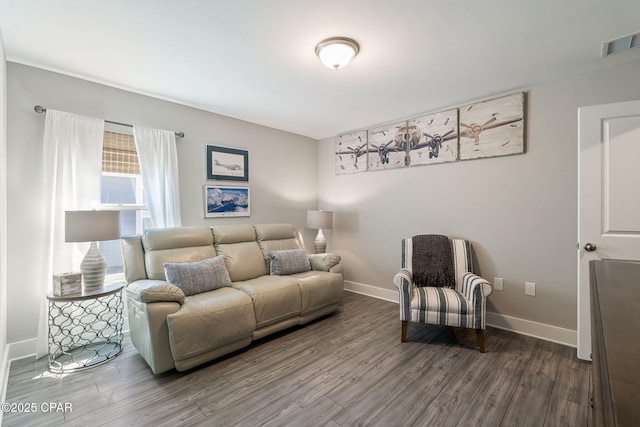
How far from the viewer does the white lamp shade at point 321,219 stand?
392cm

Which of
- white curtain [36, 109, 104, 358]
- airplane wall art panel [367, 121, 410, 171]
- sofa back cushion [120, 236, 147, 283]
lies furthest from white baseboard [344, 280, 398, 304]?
white curtain [36, 109, 104, 358]

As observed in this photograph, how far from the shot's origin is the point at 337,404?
5.74 feet

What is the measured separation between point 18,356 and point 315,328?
249 cm

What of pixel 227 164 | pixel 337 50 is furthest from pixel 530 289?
pixel 227 164

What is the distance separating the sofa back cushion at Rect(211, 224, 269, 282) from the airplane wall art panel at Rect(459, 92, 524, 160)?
259 cm

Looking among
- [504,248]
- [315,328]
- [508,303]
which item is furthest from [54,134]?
[508,303]

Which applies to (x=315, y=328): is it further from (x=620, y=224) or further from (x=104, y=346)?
(x=620, y=224)

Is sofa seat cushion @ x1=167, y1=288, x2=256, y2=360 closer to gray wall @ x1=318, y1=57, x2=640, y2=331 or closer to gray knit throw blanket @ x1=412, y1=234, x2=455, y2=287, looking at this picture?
gray knit throw blanket @ x1=412, y1=234, x2=455, y2=287

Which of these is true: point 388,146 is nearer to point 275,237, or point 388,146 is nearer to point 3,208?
point 275,237

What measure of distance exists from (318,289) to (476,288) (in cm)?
149

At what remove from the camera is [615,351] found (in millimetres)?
490

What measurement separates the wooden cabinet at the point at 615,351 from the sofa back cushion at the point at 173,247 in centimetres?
284

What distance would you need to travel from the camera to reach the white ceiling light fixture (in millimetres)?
1941

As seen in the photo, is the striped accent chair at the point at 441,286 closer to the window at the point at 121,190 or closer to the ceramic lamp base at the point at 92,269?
the ceramic lamp base at the point at 92,269
